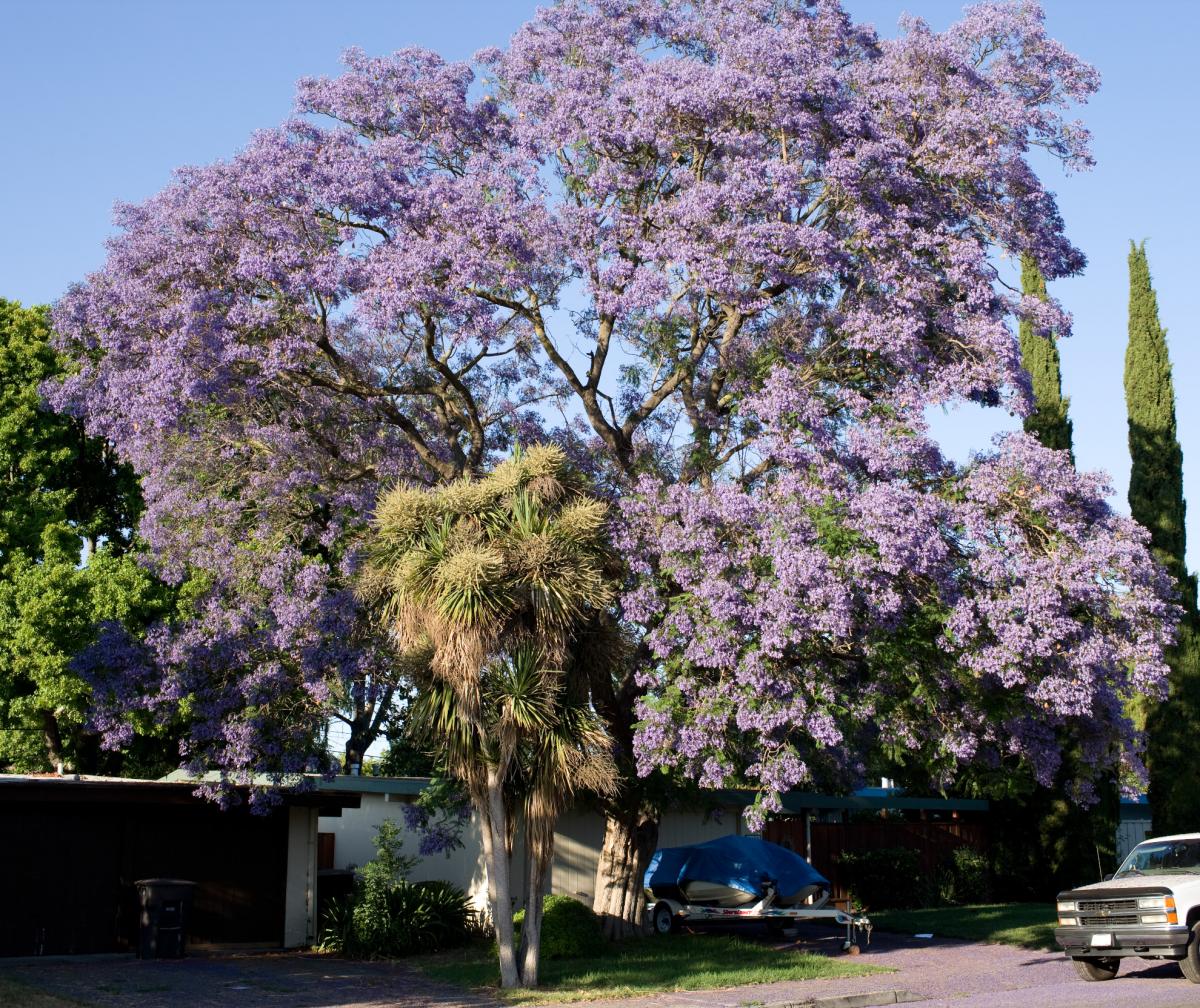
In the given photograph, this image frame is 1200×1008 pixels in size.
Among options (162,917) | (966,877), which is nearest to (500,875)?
(162,917)

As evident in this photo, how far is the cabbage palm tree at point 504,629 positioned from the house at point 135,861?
674 cm

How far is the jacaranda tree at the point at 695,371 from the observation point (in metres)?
18.4

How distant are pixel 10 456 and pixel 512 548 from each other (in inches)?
877

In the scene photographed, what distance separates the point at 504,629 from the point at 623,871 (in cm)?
773

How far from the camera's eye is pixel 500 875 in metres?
18.2

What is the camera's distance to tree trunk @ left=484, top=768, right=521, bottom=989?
18156 mm

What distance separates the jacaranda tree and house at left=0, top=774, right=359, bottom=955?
2.49m

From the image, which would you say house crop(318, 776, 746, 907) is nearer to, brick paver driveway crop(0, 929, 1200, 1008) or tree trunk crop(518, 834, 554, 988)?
brick paver driveway crop(0, 929, 1200, 1008)

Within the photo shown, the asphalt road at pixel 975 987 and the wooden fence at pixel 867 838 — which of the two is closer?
the asphalt road at pixel 975 987

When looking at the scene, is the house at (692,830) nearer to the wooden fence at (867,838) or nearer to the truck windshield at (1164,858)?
the wooden fence at (867,838)

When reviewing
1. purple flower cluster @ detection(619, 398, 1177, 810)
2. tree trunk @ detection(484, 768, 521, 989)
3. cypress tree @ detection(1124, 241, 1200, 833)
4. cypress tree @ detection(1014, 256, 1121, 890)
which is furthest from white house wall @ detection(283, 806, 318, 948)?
cypress tree @ detection(1124, 241, 1200, 833)

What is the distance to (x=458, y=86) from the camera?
23.1 m

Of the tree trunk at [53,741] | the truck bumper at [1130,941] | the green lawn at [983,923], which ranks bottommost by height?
the green lawn at [983,923]

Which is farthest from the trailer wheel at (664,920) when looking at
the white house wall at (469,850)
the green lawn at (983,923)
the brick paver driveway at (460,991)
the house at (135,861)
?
the house at (135,861)
